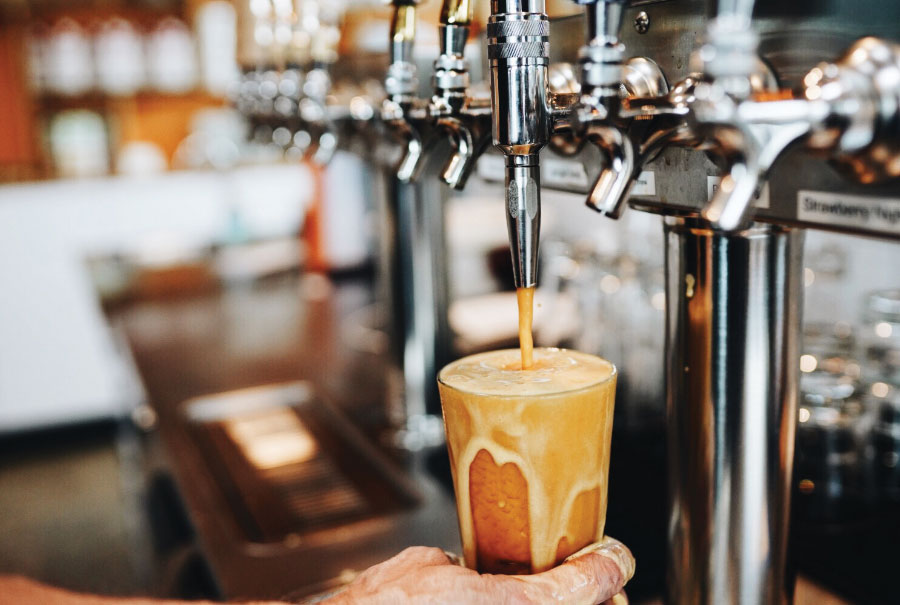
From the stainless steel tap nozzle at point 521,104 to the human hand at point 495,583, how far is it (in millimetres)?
228

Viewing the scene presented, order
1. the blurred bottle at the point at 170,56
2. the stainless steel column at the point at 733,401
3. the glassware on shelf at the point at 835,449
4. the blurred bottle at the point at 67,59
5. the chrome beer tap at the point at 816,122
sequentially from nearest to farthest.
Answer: the chrome beer tap at the point at 816,122 → the stainless steel column at the point at 733,401 → the glassware on shelf at the point at 835,449 → the blurred bottle at the point at 67,59 → the blurred bottle at the point at 170,56

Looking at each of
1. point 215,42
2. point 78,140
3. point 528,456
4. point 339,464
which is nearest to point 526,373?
Result: point 528,456

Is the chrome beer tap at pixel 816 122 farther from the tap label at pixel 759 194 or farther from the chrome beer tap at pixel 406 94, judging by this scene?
the chrome beer tap at pixel 406 94

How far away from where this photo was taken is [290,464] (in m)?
1.48

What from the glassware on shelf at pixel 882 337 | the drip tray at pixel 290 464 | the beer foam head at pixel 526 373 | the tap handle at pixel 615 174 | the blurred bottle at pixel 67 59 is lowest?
the drip tray at pixel 290 464

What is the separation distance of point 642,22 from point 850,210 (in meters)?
0.28

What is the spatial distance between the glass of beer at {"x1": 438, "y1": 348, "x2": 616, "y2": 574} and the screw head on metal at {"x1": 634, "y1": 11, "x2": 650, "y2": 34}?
29 cm

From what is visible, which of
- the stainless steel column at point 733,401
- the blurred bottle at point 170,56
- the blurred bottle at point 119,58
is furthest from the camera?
the blurred bottle at point 170,56

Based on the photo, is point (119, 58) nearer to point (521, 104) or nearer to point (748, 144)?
point (521, 104)

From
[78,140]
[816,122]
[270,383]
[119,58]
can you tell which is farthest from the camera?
[78,140]

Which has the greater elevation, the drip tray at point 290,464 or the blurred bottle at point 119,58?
the blurred bottle at point 119,58

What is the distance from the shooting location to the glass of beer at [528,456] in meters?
0.60

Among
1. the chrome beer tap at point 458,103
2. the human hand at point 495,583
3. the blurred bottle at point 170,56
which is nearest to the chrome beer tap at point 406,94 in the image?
the chrome beer tap at point 458,103

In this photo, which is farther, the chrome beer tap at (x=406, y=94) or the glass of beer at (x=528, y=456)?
the chrome beer tap at (x=406, y=94)
